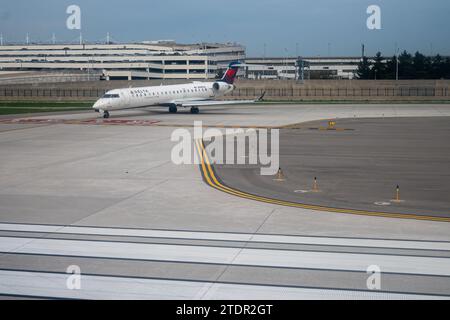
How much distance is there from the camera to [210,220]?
1788cm

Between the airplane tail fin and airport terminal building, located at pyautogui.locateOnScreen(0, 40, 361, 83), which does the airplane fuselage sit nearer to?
the airplane tail fin

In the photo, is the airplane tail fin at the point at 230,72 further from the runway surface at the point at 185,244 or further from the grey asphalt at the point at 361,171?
the runway surface at the point at 185,244

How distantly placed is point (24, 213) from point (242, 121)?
35479 millimetres

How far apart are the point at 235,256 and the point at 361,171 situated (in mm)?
14214

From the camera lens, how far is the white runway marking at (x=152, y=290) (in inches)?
447

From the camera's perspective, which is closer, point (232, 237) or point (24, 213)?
point (232, 237)

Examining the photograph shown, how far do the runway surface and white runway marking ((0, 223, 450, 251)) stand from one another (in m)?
0.03

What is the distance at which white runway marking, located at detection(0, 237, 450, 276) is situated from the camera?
13.2 meters

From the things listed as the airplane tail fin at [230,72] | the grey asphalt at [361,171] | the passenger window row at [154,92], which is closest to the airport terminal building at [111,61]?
the airplane tail fin at [230,72]

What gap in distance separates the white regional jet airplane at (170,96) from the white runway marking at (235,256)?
40.6m

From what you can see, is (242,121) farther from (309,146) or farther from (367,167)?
(367,167)

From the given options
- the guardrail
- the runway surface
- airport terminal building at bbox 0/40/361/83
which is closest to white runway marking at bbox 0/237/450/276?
the runway surface

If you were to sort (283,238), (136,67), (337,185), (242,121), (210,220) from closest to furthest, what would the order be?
1. (283,238)
2. (210,220)
3. (337,185)
4. (242,121)
5. (136,67)
